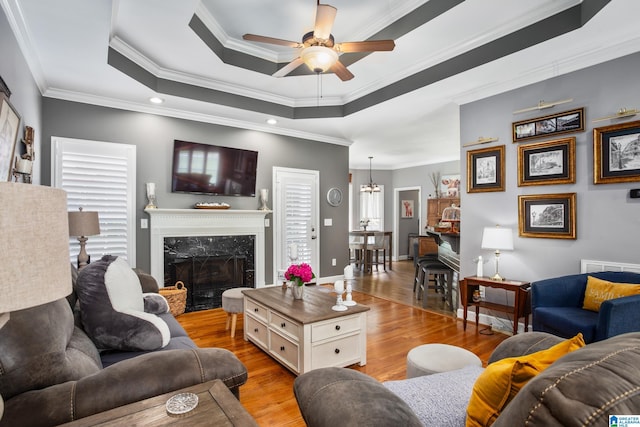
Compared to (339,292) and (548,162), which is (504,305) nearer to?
(548,162)

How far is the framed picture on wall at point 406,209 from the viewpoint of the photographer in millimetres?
9820

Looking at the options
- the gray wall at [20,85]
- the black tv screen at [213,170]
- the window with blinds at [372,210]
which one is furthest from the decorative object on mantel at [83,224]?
the window with blinds at [372,210]

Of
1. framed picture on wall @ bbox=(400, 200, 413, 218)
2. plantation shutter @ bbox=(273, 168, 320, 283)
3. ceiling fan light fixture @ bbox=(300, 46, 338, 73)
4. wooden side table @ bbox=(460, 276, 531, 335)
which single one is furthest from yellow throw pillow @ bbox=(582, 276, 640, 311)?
framed picture on wall @ bbox=(400, 200, 413, 218)

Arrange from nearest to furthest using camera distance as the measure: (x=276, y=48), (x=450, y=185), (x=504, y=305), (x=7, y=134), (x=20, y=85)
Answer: (x=7, y=134)
(x=20, y=85)
(x=504, y=305)
(x=276, y=48)
(x=450, y=185)

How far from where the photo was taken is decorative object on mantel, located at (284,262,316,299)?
2914mm

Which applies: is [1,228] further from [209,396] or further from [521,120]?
[521,120]

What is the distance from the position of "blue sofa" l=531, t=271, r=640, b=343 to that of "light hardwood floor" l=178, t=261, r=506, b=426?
674 millimetres

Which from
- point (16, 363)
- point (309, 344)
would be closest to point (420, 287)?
point (309, 344)

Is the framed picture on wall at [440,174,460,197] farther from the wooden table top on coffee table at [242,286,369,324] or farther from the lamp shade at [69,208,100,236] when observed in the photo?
the lamp shade at [69,208,100,236]

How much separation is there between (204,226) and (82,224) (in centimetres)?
160

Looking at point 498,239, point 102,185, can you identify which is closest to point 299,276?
point 498,239

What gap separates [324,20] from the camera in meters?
2.38

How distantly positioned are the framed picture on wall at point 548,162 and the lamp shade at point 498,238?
57 cm

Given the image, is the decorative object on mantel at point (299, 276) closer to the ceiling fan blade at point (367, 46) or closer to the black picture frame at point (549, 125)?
the ceiling fan blade at point (367, 46)
